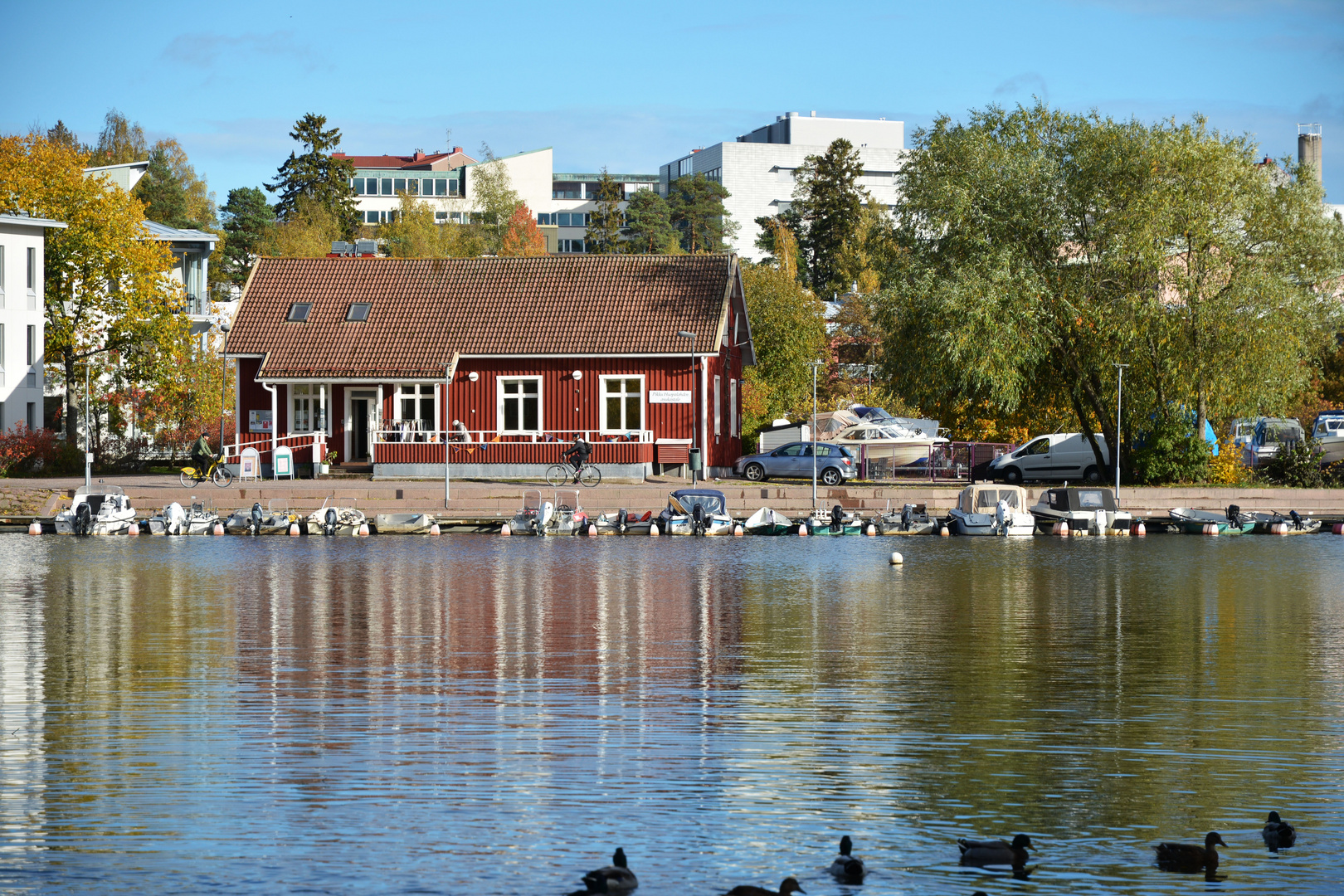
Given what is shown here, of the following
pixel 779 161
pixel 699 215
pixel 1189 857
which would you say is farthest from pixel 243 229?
pixel 1189 857

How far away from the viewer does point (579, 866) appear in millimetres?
10508

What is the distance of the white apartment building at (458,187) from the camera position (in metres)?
137

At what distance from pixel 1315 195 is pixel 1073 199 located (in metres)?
7.64

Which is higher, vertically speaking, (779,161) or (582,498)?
(779,161)

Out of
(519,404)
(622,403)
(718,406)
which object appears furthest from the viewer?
(718,406)

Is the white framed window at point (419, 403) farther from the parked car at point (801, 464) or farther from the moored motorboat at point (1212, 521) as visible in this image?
the moored motorboat at point (1212, 521)

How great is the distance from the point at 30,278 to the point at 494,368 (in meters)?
19.7

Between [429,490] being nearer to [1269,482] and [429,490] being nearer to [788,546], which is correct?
[788,546]

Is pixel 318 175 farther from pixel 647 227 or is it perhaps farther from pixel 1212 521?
pixel 1212 521

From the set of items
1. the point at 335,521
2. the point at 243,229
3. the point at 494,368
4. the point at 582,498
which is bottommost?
the point at 335,521

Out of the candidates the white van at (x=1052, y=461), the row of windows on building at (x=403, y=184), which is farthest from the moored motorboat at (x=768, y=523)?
the row of windows on building at (x=403, y=184)

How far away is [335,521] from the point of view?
41750mm

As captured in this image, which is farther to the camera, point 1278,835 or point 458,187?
point 458,187

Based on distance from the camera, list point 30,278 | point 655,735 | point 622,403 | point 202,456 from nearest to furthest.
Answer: point 655,735 → point 202,456 → point 622,403 → point 30,278
